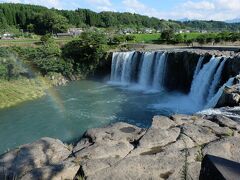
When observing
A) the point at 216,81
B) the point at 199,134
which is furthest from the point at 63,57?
the point at 199,134

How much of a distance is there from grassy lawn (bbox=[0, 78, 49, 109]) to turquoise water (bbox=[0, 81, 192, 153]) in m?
0.92

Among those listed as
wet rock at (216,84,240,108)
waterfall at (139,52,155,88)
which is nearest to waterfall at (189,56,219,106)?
waterfall at (139,52,155,88)

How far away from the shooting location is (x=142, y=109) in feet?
77.3

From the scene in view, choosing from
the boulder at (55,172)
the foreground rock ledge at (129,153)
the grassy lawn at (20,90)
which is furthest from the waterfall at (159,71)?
the boulder at (55,172)

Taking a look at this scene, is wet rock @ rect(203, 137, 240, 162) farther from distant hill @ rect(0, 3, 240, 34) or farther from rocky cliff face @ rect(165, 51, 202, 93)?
distant hill @ rect(0, 3, 240, 34)

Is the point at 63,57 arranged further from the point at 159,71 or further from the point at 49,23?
the point at 49,23

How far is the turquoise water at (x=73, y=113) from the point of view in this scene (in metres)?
19.2

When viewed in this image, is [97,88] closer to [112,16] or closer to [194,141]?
[194,141]

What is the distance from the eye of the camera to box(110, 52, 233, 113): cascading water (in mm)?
23395

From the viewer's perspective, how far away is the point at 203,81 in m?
24.7

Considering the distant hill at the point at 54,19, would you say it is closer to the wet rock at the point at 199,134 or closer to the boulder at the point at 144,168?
the wet rock at the point at 199,134

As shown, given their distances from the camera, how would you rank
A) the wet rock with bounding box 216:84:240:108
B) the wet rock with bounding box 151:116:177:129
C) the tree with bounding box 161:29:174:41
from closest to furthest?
the wet rock with bounding box 151:116:177:129 < the wet rock with bounding box 216:84:240:108 < the tree with bounding box 161:29:174:41

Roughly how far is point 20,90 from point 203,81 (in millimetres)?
15638

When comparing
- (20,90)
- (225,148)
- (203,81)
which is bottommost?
(20,90)
